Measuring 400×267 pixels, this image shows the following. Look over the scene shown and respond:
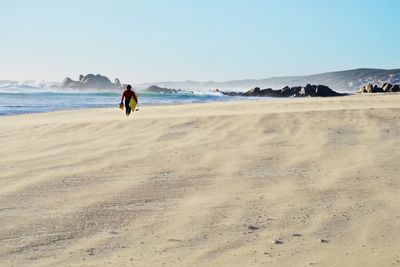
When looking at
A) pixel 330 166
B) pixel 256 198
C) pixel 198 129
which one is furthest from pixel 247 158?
pixel 198 129

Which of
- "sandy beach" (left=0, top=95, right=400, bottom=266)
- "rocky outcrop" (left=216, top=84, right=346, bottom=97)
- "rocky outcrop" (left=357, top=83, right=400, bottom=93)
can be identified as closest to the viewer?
"sandy beach" (left=0, top=95, right=400, bottom=266)

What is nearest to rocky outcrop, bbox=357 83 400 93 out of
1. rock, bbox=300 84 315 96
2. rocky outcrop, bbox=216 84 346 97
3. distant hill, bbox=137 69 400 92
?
rocky outcrop, bbox=216 84 346 97

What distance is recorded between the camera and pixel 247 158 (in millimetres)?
5887

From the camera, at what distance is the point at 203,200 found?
414cm

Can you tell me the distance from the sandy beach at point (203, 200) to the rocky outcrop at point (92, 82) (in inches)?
3359

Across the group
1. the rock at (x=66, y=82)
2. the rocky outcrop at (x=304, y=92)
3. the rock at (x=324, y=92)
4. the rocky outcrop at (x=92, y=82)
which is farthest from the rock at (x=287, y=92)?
the rock at (x=66, y=82)

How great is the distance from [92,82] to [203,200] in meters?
90.6

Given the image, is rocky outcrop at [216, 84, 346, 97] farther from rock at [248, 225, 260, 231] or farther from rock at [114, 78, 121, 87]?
rock at [114, 78, 121, 87]

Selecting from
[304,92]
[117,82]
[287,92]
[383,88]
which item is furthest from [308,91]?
[117,82]

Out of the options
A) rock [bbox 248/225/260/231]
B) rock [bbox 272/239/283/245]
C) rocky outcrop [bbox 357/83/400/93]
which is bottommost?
rock [bbox 272/239/283/245]

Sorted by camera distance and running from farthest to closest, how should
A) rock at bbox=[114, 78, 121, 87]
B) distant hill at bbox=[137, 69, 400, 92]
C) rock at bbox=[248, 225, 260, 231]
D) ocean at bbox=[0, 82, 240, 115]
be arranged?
distant hill at bbox=[137, 69, 400, 92], rock at bbox=[114, 78, 121, 87], ocean at bbox=[0, 82, 240, 115], rock at bbox=[248, 225, 260, 231]

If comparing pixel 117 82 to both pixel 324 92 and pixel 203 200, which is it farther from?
pixel 203 200

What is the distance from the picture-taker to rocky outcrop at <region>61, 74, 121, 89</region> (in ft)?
298

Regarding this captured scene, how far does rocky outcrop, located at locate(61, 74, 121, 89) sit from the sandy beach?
85324mm
